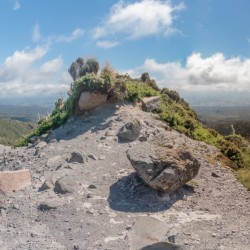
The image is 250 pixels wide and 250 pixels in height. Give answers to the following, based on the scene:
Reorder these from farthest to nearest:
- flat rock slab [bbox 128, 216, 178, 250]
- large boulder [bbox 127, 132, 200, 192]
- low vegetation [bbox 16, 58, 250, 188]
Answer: low vegetation [bbox 16, 58, 250, 188]
large boulder [bbox 127, 132, 200, 192]
flat rock slab [bbox 128, 216, 178, 250]

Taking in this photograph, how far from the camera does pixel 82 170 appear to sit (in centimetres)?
1487

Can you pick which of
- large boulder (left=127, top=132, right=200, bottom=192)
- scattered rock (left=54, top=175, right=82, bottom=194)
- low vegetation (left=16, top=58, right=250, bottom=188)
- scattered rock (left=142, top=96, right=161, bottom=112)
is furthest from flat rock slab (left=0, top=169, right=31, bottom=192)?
scattered rock (left=142, top=96, right=161, bottom=112)

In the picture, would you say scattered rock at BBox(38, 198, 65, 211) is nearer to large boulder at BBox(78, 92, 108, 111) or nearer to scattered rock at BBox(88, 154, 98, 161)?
A: scattered rock at BBox(88, 154, 98, 161)

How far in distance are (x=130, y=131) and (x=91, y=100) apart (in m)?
4.03

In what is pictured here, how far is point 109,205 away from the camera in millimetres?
12641

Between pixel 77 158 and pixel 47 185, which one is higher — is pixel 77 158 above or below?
above

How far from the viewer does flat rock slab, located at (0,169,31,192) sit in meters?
13.9

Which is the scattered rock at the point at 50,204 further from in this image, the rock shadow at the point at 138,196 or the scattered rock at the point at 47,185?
the rock shadow at the point at 138,196

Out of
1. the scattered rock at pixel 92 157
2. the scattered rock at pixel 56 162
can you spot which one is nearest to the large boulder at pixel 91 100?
the scattered rock at pixel 56 162

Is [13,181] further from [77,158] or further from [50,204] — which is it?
[77,158]

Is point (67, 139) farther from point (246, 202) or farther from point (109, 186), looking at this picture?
point (246, 202)

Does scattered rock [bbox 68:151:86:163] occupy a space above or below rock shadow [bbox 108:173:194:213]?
above

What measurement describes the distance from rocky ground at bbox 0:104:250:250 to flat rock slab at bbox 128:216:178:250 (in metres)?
0.02

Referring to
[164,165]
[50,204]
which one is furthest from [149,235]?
[50,204]
